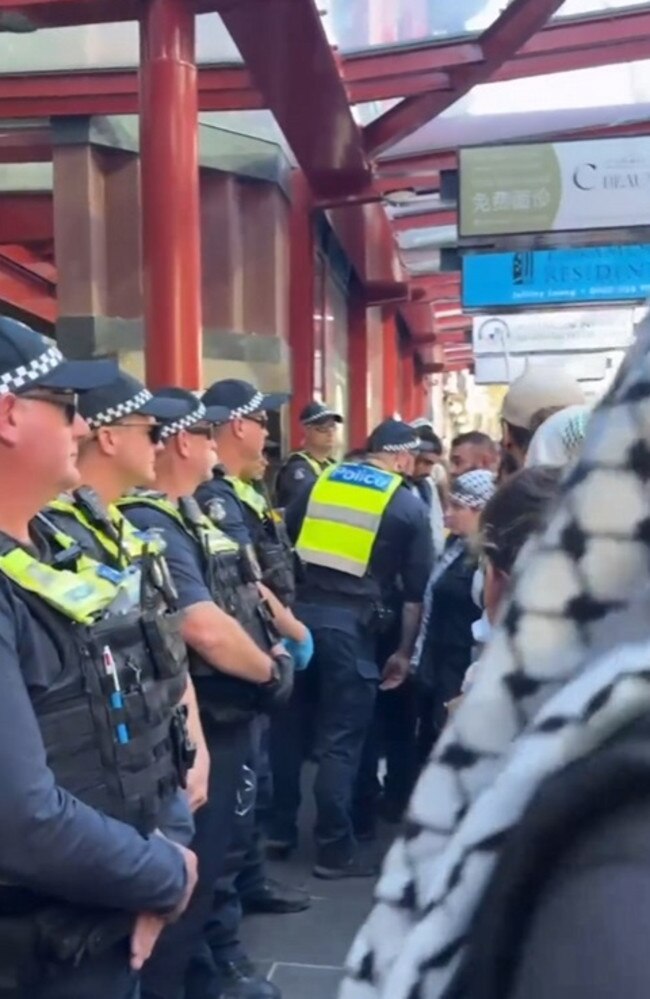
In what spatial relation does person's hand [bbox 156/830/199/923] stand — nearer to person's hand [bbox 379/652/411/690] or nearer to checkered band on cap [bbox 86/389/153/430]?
checkered band on cap [bbox 86/389/153/430]

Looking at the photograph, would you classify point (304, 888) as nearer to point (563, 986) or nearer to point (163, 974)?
point (163, 974)

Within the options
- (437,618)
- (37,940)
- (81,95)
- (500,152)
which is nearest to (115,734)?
(37,940)

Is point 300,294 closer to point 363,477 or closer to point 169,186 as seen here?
point 169,186

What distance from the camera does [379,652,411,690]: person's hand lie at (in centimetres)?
531

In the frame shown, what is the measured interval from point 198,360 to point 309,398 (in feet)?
10.4

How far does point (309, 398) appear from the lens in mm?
8969

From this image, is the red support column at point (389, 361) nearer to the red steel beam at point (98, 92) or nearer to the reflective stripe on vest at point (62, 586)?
the red steel beam at point (98, 92)

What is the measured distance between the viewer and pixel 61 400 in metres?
2.10

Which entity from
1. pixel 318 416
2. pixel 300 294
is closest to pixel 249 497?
pixel 318 416

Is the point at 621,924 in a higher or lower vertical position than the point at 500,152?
lower

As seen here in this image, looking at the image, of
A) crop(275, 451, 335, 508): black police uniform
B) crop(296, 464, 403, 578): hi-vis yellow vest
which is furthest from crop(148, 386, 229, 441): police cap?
crop(275, 451, 335, 508): black police uniform

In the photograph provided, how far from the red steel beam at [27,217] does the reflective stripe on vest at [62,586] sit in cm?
749

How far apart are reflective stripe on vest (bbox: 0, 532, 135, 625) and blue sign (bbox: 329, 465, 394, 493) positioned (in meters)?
2.83

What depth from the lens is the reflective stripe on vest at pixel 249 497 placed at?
4.20 meters
